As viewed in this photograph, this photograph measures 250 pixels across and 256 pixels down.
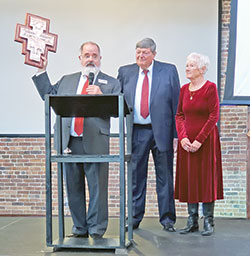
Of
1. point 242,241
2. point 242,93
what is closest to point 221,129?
point 242,93

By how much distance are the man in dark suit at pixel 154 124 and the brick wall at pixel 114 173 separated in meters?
1.11

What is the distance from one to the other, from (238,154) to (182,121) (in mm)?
1467

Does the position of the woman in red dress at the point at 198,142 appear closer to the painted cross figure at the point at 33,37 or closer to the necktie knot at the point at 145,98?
the necktie knot at the point at 145,98

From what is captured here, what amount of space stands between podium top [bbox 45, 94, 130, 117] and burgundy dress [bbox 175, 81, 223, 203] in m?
0.72

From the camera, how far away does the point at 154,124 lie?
3.79 m

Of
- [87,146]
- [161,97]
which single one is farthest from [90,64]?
[161,97]

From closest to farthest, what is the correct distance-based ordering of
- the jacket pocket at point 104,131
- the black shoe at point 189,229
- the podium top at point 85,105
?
the podium top at point 85,105, the jacket pocket at point 104,131, the black shoe at point 189,229

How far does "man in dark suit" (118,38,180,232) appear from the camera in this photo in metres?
3.80

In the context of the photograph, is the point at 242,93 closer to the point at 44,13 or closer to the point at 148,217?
the point at 148,217

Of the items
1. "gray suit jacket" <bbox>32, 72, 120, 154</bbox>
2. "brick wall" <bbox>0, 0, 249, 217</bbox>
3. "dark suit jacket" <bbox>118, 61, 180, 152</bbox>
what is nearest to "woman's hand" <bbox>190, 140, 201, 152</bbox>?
"dark suit jacket" <bbox>118, 61, 180, 152</bbox>

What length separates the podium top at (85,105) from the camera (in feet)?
9.27

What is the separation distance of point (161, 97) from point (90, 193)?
3.83 ft

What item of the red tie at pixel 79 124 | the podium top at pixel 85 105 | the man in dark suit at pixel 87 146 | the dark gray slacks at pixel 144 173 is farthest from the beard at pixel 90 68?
the dark gray slacks at pixel 144 173

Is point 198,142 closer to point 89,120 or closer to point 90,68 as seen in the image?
point 89,120
